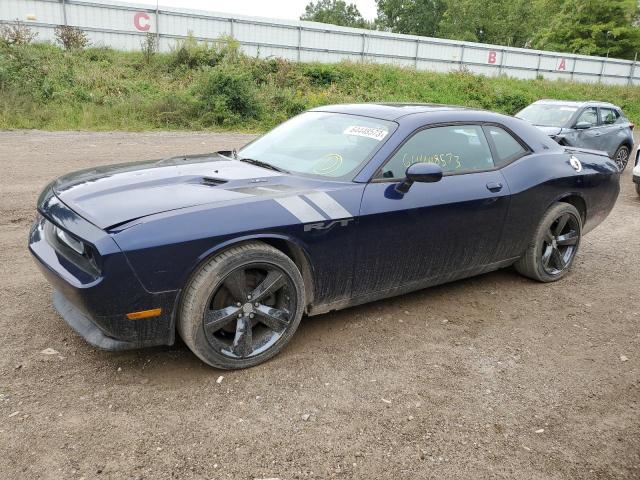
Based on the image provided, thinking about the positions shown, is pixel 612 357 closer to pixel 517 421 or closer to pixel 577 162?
pixel 517 421

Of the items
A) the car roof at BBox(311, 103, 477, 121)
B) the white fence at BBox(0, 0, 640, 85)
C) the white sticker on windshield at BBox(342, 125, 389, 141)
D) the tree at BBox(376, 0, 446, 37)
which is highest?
the tree at BBox(376, 0, 446, 37)

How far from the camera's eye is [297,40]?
25125mm

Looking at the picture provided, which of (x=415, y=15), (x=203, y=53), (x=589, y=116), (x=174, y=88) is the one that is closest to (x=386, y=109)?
(x=589, y=116)

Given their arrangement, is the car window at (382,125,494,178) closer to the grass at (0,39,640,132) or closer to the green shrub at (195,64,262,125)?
the grass at (0,39,640,132)

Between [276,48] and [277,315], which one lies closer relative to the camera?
[277,315]

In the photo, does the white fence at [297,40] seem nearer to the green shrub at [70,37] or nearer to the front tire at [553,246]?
the green shrub at [70,37]

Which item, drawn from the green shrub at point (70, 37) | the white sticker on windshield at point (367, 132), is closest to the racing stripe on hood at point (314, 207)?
the white sticker on windshield at point (367, 132)

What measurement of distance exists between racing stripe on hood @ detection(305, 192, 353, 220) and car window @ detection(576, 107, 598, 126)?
30.4 feet

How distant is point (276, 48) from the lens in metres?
24.6

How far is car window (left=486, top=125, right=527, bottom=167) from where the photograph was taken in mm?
4461

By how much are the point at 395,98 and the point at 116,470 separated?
22132mm

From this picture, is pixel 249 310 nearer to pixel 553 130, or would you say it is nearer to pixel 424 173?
pixel 424 173

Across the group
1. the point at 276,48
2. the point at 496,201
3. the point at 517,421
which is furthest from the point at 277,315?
the point at 276,48

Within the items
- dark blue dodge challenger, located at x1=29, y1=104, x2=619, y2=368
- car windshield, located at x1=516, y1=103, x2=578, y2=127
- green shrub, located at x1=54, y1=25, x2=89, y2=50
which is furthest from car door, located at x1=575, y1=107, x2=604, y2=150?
green shrub, located at x1=54, y1=25, x2=89, y2=50
